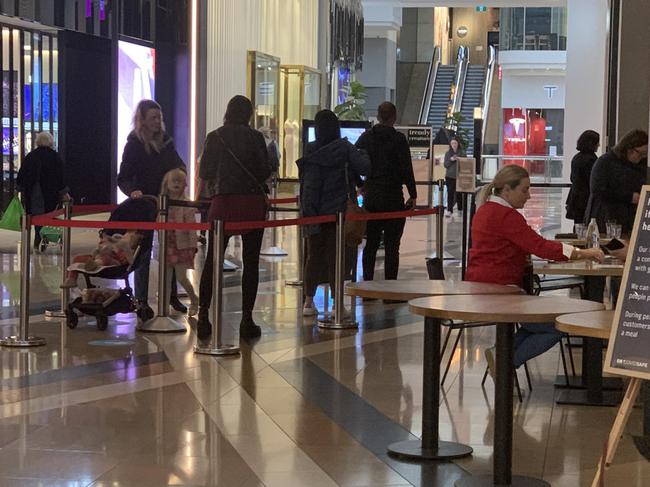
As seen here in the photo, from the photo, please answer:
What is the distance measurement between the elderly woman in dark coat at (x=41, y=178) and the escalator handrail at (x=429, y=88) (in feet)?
100

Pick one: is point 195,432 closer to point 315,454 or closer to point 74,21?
point 315,454

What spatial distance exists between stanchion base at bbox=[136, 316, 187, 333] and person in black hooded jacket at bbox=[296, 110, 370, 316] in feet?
4.05

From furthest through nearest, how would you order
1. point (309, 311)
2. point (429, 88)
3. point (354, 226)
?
point (429, 88), point (354, 226), point (309, 311)

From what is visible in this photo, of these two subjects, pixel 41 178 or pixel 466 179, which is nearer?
pixel 466 179

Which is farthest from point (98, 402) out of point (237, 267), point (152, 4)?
point (152, 4)

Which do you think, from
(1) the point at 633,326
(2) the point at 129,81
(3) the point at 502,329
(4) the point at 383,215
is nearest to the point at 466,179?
(4) the point at 383,215

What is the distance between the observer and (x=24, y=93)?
789 inches

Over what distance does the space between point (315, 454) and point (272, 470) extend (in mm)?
335

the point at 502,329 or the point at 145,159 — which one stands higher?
the point at 145,159

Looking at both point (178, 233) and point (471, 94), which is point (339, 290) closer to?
point (178, 233)

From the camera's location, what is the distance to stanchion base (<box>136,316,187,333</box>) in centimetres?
895

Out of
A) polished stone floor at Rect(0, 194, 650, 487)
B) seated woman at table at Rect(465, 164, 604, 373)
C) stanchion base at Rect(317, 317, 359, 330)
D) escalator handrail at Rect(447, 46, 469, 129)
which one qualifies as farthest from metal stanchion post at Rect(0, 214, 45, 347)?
escalator handrail at Rect(447, 46, 469, 129)

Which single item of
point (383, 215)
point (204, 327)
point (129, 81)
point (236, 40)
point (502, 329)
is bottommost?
point (204, 327)

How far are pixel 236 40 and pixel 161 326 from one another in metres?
15.6
